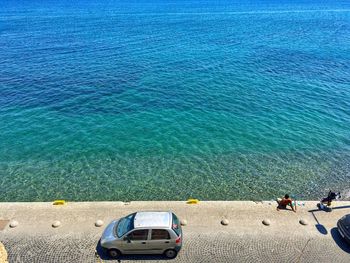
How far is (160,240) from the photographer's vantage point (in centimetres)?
1741

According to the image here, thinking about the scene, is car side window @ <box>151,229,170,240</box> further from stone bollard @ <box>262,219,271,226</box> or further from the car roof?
stone bollard @ <box>262,219,271,226</box>

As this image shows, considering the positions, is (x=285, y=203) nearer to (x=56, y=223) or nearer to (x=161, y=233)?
(x=161, y=233)

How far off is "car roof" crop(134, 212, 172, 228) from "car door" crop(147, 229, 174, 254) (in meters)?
0.40

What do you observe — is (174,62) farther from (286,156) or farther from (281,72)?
(286,156)

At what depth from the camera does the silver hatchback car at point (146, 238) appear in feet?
57.1

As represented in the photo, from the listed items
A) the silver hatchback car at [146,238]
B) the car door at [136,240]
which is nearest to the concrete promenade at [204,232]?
the silver hatchback car at [146,238]

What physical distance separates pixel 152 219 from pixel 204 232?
158 inches

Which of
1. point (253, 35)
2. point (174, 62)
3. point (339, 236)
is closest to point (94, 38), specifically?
point (174, 62)

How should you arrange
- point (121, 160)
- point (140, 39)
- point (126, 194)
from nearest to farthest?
point (126, 194)
point (121, 160)
point (140, 39)

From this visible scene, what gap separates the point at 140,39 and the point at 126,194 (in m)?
64.4

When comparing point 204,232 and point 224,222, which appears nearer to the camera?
point 204,232

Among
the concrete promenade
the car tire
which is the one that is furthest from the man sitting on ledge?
the car tire

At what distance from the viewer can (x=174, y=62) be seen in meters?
62.4

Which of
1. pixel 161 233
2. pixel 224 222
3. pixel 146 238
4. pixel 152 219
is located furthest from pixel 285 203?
pixel 146 238
